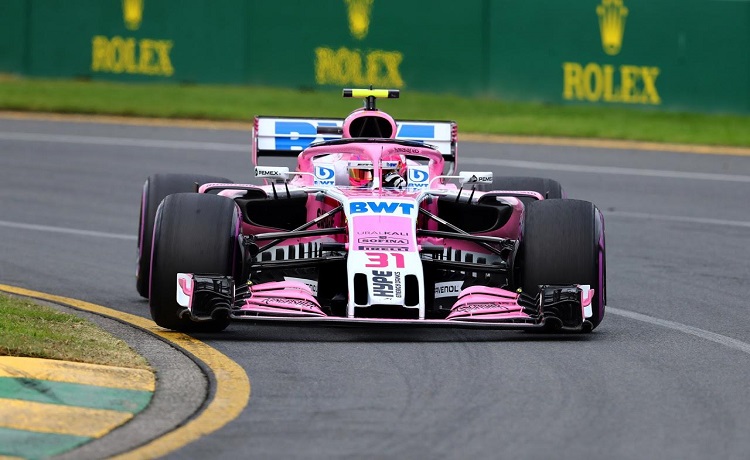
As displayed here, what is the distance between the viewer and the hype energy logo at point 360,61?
26078 mm

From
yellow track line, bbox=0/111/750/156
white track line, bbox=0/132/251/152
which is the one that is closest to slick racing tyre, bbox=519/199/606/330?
white track line, bbox=0/132/251/152

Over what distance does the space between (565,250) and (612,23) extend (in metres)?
16.0

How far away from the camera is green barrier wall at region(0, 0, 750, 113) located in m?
25.1

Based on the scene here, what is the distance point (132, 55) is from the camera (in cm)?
2725

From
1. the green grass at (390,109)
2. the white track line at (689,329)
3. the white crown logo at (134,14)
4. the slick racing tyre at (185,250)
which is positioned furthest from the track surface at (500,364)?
the white crown logo at (134,14)

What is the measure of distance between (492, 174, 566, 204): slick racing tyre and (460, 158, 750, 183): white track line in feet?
25.9

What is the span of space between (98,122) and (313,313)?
15.3m

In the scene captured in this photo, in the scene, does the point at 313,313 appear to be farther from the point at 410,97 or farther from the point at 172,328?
the point at 410,97

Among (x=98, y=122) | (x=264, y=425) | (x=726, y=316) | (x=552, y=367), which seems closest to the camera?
(x=264, y=425)

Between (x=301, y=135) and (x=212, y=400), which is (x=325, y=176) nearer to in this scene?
(x=301, y=135)

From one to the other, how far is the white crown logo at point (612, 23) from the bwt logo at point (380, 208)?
1565cm

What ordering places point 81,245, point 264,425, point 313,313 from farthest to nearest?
point 81,245 < point 313,313 < point 264,425

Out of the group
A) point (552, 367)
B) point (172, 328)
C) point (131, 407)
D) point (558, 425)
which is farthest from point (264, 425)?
point (172, 328)

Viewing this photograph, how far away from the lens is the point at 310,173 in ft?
36.0
